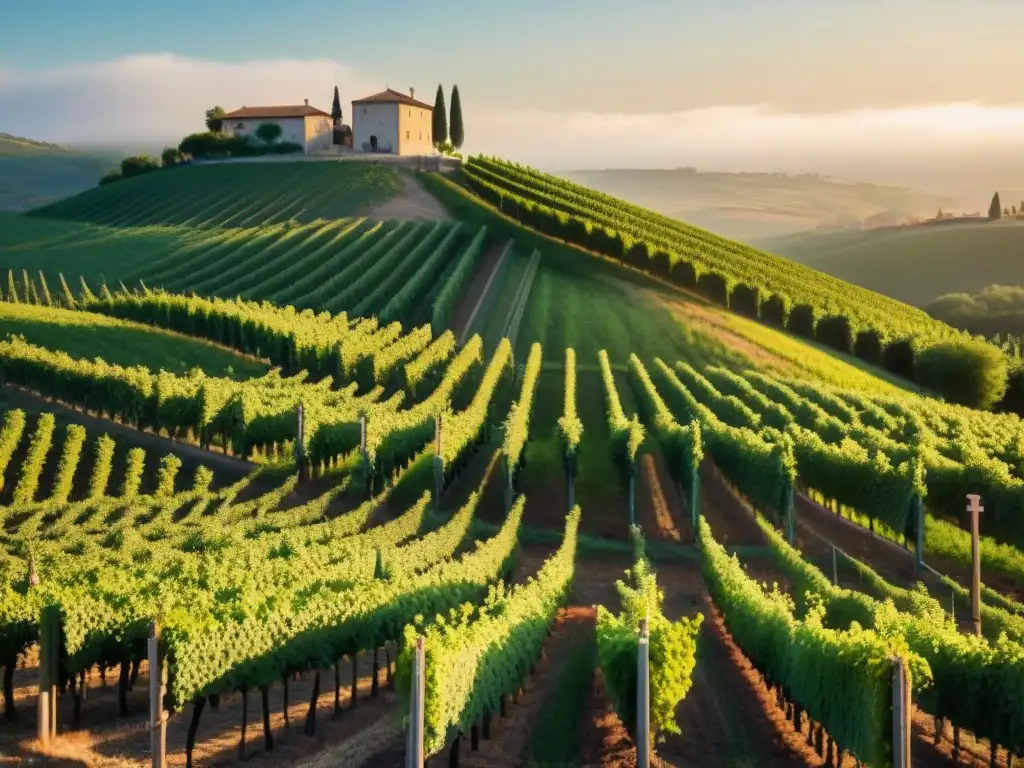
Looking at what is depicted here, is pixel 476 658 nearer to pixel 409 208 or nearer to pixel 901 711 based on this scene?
pixel 901 711

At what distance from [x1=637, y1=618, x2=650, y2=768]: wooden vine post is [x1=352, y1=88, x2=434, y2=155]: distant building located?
109733 mm

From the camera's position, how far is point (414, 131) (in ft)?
409

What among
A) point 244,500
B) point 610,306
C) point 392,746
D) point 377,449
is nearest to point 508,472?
point 377,449

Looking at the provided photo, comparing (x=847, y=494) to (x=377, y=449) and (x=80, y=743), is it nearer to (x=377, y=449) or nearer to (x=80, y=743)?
(x=377, y=449)

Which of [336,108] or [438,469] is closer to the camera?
[438,469]

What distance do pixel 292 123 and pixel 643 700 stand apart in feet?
382

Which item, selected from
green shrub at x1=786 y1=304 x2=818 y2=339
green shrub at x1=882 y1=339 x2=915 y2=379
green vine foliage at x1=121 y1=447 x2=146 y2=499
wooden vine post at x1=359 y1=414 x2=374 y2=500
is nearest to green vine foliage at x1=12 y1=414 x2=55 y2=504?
green vine foliage at x1=121 y1=447 x2=146 y2=499

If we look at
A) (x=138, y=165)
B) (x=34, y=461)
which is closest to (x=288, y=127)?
(x=138, y=165)

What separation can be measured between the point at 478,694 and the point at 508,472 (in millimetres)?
20574

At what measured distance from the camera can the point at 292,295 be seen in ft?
242

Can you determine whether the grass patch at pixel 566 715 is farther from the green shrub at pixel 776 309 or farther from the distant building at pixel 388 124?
the distant building at pixel 388 124

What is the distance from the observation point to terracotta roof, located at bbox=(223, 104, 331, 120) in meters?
125

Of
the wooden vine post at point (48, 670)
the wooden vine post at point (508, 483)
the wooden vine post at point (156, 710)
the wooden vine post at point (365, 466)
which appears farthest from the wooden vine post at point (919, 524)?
the wooden vine post at point (48, 670)

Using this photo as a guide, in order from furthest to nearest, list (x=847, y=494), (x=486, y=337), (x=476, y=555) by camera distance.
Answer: (x=486, y=337) → (x=847, y=494) → (x=476, y=555)
